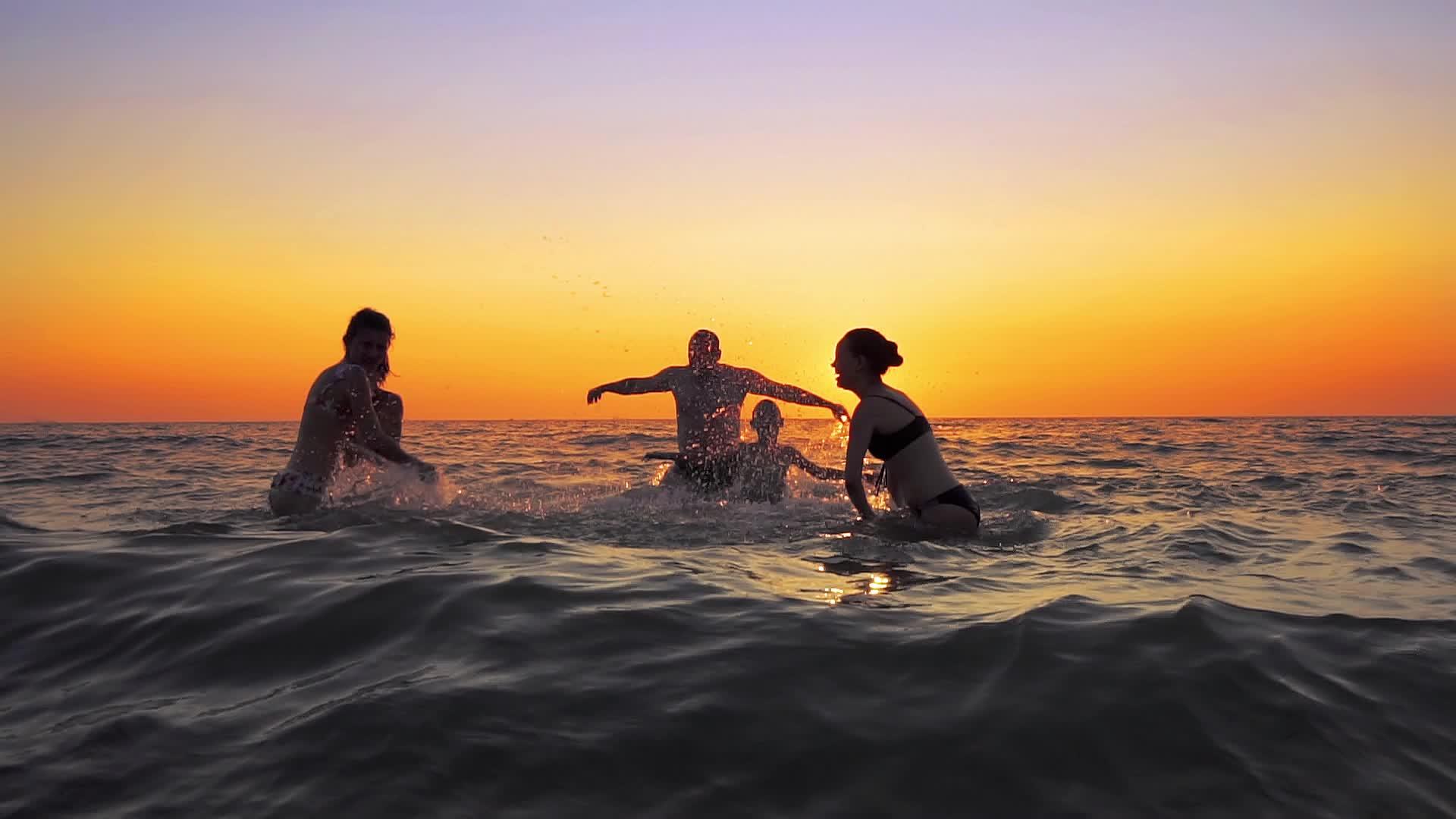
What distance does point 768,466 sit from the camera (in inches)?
398

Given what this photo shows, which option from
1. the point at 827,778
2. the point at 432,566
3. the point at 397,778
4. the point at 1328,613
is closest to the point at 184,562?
the point at 432,566

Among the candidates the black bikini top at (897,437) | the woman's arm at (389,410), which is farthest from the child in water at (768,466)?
the woman's arm at (389,410)

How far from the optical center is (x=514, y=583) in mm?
4789

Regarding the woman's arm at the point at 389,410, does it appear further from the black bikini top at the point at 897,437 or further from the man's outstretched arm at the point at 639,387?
the black bikini top at the point at 897,437

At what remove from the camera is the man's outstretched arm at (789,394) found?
1043 centimetres

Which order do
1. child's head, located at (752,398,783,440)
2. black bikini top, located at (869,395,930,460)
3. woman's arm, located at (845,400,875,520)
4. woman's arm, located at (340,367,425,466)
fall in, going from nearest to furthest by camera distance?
woman's arm, located at (845,400,875,520) → black bikini top, located at (869,395,930,460) → woman's arm, located at (340,367,425,466) → child's head, located at (752,398,783,440)

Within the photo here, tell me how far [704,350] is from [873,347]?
3.14 m

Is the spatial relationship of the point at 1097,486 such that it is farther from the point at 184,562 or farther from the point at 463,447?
the point at 463,447

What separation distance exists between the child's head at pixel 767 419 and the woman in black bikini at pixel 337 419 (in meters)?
4.21

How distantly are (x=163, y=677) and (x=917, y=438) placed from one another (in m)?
5.58

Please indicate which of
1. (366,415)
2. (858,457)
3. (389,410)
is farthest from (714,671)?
(389,410)

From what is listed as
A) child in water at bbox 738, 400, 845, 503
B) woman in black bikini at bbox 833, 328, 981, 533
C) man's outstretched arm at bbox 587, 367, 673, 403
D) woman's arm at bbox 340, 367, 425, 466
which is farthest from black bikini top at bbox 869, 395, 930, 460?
woman's arm at bbox 340, 367, 425, 466

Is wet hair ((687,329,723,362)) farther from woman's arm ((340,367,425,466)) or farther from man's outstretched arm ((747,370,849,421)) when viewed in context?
woman's arm ((340,367,425,466))

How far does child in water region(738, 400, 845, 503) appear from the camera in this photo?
10.0 meters
